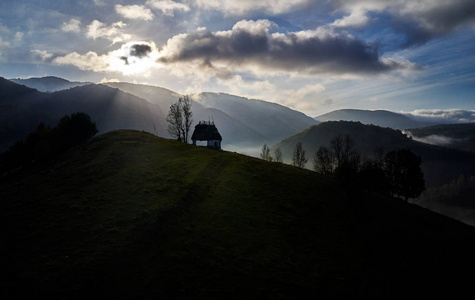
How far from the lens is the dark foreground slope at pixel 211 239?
2620 cm

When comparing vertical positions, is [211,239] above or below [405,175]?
below

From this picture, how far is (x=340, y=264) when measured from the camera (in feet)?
106

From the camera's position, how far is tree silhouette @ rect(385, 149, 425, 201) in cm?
8800

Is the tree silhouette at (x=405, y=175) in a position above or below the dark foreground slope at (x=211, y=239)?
above

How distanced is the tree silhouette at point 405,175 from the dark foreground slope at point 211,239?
119 ft

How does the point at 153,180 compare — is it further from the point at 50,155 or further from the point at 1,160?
the point at 1,160

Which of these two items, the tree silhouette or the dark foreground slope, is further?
the tree silhouette

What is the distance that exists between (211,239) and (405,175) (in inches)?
3230

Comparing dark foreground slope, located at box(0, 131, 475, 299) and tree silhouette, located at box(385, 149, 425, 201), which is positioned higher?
tree silhouette, located at box(385, 149, 425, 201)

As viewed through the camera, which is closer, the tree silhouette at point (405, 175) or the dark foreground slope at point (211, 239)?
the dark foreground slope at point (211, 239)

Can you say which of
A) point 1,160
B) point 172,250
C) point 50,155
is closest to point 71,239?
point 172,250

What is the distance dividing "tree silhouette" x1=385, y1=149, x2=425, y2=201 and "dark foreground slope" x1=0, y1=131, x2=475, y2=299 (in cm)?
3633

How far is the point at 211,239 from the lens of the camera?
1336 inches

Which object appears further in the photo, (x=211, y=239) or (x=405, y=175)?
(x=405, y=175)
